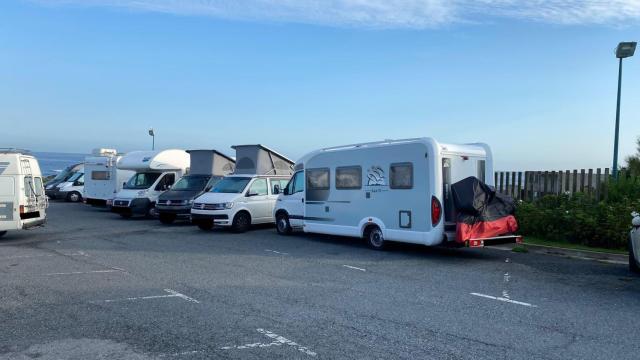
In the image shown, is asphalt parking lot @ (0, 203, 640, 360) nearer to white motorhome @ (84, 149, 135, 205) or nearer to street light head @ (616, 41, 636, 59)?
street light head @ (616, 41, 636, 59)

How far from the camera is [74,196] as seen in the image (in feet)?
102

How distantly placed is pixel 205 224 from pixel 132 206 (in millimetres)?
4736

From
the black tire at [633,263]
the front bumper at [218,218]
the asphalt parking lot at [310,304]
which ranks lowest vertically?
the asphalt parking lot at [310,304]

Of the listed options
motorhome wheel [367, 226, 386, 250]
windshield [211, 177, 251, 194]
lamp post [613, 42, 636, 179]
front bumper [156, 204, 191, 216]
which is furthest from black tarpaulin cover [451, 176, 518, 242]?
front bumper [156, 204, 191, 216]

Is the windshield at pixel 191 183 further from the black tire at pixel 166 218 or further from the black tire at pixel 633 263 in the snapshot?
the black tire at pixel 633 263

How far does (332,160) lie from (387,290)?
6172mm

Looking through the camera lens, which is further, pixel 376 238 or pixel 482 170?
pixel 376 238

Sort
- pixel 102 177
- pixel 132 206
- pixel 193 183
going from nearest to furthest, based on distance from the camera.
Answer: pixel 193 183 < pixel 132 206 < pixel 102 177

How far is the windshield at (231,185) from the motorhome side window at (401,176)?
20.8ft

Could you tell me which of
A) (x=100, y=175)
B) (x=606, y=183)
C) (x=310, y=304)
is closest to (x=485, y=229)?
(x=606, y=183)

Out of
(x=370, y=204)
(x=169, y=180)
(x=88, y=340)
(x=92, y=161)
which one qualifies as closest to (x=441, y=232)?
(x=370, y=204)

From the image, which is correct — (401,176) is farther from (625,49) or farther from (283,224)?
(625,49)

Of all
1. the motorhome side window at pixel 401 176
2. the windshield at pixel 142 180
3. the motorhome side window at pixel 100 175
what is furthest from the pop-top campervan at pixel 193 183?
the motorhome side window at pixel 401 176

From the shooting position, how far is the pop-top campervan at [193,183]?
18969 mm
